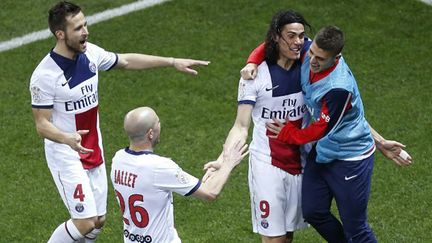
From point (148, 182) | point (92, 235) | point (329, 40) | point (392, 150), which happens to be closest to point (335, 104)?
point (329, 40)

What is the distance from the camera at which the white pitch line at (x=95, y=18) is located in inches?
589

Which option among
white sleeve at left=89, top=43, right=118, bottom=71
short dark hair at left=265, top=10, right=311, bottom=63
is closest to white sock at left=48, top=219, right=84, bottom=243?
white sleeve at left=89, top=43, right=118, bottom=71

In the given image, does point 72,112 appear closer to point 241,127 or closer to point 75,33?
point 75,33

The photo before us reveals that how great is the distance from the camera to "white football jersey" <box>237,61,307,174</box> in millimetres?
9359

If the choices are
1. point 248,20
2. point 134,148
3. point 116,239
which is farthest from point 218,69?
point 134,148

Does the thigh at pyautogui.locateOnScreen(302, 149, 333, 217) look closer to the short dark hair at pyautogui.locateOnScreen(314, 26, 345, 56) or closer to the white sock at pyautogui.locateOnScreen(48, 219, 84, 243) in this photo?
the short dark hair at pyautogui.locateOnScreen(314, 26, 345, 56)

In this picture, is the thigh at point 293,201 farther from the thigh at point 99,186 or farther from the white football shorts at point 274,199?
the thigh at point 99,186

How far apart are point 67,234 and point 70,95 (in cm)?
130

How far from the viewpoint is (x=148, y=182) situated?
8305mm

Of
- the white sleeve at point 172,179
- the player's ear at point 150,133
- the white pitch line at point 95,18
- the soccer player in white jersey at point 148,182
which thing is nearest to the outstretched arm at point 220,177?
the soccer player in white jersey at point 148,182

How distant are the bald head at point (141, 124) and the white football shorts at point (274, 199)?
1.57 meters

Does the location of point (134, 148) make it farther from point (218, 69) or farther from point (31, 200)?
point (218, 69)

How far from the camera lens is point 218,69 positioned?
1405 cm

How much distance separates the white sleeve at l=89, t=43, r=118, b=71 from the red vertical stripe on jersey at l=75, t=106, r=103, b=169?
1.50 feet
